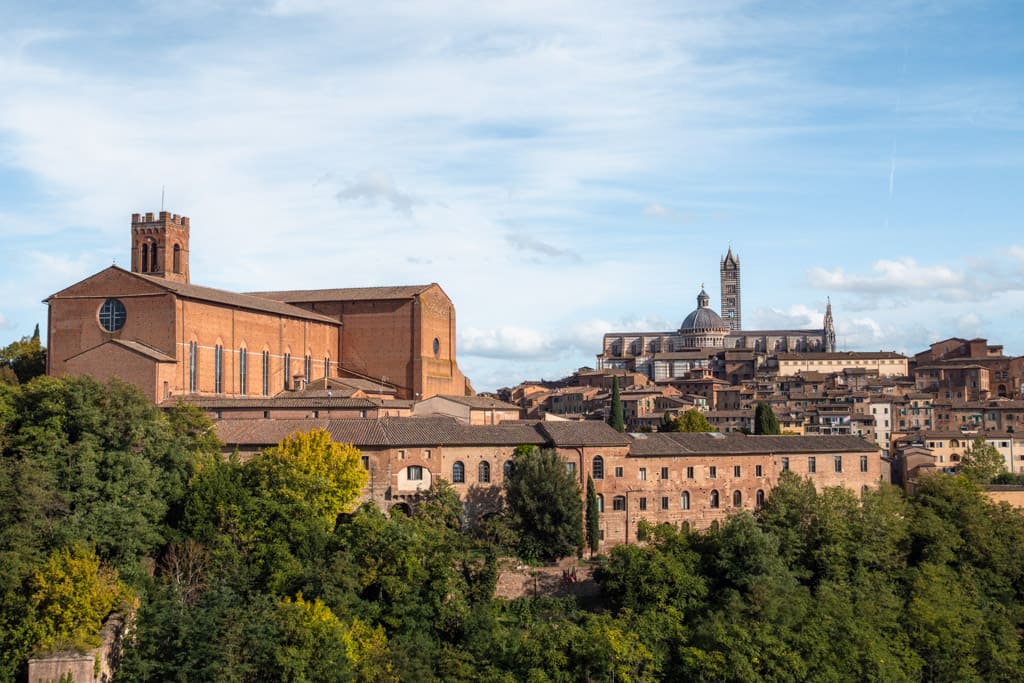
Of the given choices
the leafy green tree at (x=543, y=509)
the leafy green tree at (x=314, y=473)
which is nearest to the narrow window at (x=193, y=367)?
the leafy green tree at (x=314, y=473)

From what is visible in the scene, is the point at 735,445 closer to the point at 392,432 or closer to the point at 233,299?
the point at 392,432

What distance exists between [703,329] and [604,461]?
3993 inches

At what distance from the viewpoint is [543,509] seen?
35906 millimetres

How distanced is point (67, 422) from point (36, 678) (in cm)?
808

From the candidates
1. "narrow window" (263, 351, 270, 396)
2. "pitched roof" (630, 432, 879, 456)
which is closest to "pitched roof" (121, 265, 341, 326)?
"narrow window" (263, 351, 270, 396)

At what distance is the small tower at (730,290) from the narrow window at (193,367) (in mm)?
115784

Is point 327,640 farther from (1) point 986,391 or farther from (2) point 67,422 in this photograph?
(1) point 986,391

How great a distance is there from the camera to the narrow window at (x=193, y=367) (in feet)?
146

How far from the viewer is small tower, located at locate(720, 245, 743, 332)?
15438 centimetres

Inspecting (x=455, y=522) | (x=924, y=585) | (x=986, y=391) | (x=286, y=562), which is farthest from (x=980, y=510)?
(x=986, y=391)

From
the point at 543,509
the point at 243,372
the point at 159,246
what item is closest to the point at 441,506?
the point at 543,509

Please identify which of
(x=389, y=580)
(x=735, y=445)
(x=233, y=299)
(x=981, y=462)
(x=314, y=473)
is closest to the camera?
(x=389, y=580)

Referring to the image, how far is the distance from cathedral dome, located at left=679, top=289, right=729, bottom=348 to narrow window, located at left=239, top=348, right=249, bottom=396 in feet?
308

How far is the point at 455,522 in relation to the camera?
117 feet
